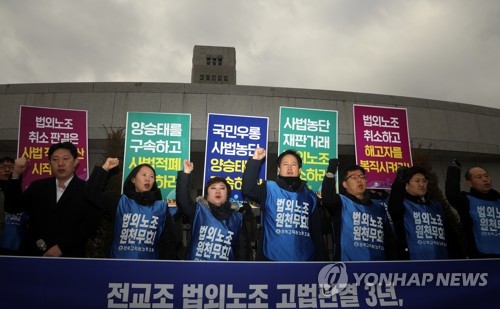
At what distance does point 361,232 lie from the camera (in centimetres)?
443

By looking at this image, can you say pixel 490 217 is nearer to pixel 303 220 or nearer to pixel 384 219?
pixel 384 219

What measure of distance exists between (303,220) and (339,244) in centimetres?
58

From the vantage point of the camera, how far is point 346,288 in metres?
2.82

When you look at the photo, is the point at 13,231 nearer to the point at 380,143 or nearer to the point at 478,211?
the point at 478,211

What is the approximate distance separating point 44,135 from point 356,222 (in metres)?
5.86

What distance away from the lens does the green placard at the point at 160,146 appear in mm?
6613

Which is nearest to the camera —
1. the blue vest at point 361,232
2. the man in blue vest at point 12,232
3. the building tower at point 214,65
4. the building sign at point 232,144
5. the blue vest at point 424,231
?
the blue vest at point 361,232

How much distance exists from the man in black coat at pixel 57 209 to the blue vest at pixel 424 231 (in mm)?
3973

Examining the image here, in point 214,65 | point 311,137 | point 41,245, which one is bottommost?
point 41,245

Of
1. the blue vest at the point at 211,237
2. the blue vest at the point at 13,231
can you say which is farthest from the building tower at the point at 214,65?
the blue vest at the point at 211,237

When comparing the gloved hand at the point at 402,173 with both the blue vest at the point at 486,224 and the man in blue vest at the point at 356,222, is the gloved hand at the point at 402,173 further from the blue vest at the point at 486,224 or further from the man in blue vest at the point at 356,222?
the blue vest at the point at 486,224

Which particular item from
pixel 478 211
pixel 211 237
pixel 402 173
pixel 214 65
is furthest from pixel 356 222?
pixel 214 65

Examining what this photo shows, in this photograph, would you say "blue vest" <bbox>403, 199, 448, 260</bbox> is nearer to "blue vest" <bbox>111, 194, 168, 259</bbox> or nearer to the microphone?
"blue vest" <bbox>111, 194, 168, 259</bbox>

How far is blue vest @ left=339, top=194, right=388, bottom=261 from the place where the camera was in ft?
14.3
